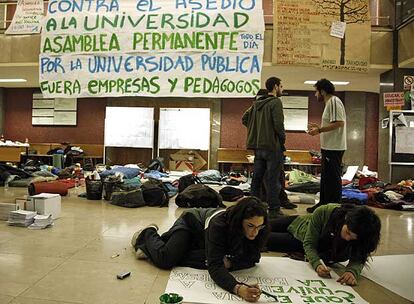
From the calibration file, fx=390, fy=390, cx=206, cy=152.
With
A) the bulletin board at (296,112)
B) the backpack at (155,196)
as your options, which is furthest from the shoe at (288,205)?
the bulletin board at (296,112)

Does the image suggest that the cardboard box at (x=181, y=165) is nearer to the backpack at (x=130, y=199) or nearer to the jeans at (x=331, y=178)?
the backpack at (x=130, y=199)

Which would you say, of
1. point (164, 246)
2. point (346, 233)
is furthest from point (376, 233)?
point (164, 246)

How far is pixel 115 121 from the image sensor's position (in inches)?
406

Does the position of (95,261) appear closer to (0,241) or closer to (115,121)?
(0,241)

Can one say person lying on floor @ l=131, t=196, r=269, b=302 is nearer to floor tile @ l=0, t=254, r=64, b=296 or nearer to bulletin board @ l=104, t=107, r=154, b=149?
floor tile @ l=0, t=254, r=64, b=296

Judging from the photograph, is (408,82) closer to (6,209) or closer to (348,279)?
(348,279)

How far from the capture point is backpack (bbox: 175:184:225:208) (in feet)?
14.9

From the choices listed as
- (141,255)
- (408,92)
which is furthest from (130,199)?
(408,92)

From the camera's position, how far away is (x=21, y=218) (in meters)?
3.59

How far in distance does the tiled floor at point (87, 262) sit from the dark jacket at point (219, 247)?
314 millimetres

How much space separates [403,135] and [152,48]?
4339 mm

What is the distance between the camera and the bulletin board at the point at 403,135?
6.25 m

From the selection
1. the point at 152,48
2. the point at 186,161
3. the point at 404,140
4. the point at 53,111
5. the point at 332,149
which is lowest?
the point at 186,161

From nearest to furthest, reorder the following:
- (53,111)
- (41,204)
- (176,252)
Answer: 1. (176,252)
2. (41,204)
3. (53,111)
